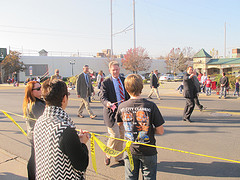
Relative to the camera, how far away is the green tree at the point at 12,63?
1497 inches

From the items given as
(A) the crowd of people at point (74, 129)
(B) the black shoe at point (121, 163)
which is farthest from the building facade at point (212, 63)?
(A) the crowd of people at point (74, 129)

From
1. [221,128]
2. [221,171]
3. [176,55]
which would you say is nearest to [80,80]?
[221,128]

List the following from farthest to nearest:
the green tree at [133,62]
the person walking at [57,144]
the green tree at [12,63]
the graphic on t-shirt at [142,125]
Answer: the green tree at [133,62] → the green tree at [12,63] → the graphic on t-shirt at [142,125] → the person walking at [57,144]

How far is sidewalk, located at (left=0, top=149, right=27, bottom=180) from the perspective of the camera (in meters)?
3.77

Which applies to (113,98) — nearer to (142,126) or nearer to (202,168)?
(142,126)

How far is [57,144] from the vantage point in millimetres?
1757

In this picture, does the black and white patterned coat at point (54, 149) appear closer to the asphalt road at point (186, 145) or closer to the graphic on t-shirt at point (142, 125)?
the graphic on t-shirt at point (142, 125)

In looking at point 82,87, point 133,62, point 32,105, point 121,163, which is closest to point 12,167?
point 32,105

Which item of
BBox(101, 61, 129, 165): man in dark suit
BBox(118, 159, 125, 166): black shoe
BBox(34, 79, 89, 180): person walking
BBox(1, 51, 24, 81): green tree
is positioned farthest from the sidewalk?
BBox(1, 51, 24, 81): green tree

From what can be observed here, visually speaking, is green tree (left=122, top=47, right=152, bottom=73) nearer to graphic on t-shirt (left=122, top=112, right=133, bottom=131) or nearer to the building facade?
the building facade

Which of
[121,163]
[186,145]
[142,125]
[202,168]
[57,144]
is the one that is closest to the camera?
[57,144]

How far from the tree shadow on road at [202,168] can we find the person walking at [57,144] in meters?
2.53

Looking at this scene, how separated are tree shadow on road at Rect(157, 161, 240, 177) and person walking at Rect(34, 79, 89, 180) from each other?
8.32ft

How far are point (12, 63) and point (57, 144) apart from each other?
1627 inches
